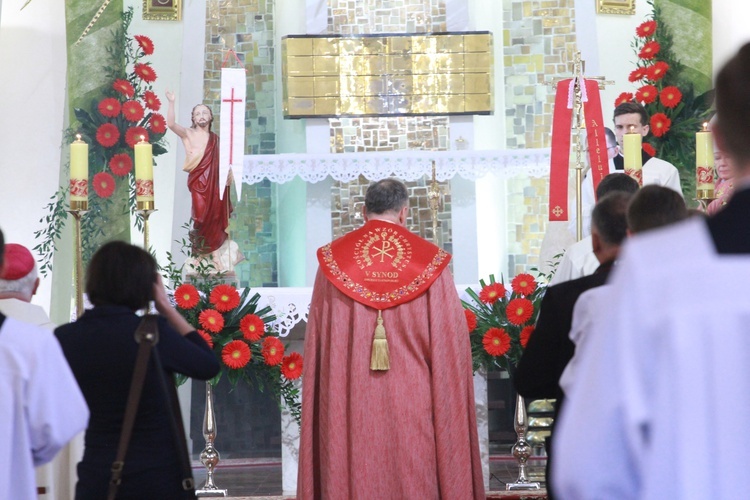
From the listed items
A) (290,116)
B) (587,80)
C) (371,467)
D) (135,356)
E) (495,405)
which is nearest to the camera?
(135,356)

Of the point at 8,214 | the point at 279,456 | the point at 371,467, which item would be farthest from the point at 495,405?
the point at 8,214

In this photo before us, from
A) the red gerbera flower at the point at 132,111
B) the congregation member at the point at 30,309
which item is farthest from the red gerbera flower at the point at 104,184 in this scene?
the congregation member at the point at 30,309

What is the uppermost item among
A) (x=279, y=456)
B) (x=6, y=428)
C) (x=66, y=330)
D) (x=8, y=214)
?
(x=8, y=214)

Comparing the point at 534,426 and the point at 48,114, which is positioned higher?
the point at 48,114

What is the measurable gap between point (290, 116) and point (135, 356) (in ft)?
22.9

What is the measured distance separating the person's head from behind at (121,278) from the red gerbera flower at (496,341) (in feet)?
8.91

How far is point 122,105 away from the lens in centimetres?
848

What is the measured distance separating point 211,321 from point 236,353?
0.64ft

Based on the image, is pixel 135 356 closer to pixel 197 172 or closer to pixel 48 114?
pixel 197 172

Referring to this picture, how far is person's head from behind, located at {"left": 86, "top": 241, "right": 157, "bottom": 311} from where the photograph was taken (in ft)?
9.94

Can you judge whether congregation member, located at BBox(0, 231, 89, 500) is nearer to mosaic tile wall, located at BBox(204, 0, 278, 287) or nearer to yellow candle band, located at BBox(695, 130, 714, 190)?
yellow candle band, located at BBox(695, 130, 714, 190)

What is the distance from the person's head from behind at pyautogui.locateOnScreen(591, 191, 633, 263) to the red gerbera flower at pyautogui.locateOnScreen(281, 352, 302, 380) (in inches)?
106

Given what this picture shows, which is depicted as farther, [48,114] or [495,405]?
[48,114]

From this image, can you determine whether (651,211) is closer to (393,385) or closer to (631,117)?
(393,385)
